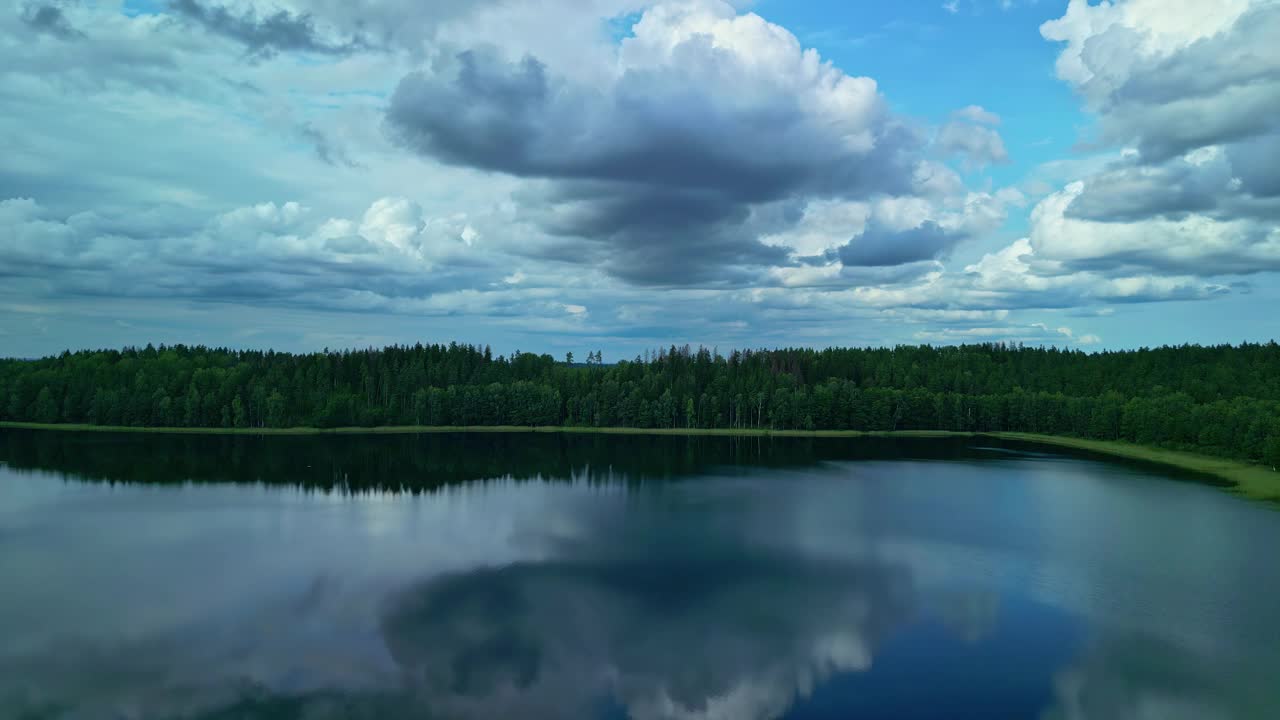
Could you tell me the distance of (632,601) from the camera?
34312 mm

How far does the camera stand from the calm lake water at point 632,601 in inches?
980

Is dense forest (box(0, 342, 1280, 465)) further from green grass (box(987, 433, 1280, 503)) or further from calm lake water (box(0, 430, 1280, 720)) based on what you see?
calm lake water (box(0, 430, 1280, 720))

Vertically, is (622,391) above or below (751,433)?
above

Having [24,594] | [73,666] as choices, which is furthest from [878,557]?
[24,594]

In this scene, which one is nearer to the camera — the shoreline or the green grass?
the green grass

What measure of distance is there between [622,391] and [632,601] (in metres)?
Answer: 99.9

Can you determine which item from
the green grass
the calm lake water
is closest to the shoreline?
the green grass

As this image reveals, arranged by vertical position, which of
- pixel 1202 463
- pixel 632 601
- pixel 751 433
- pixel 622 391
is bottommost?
pixel 751 433

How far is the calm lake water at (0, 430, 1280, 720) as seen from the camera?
81.7 feet

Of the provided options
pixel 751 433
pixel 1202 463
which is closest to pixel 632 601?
pixel 1202 463

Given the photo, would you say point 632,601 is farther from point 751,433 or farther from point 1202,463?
point 751,433

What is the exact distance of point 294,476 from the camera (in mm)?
73000

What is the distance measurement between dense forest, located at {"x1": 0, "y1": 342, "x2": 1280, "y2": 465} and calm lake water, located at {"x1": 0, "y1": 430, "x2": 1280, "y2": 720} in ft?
194

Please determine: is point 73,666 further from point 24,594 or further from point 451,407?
point 451,407
